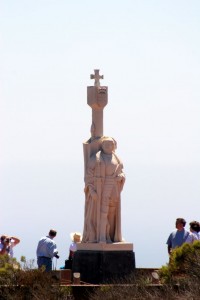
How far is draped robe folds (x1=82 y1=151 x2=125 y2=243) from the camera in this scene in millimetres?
40469

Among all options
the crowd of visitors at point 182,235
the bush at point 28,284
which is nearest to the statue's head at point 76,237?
the crowd of visitors at point 182,235

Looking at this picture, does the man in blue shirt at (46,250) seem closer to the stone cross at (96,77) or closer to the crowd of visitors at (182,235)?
the crowd of visitors at (182,235)

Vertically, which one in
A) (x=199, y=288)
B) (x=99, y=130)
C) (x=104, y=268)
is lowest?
(x=199, y=288)

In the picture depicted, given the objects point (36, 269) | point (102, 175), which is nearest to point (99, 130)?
point (102, 175)

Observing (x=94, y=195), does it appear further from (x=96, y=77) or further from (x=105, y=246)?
(x=96, y=77)

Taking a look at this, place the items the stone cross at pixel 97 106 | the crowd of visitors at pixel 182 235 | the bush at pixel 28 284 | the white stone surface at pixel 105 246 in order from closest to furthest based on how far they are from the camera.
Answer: the bush at pixel 28 284, the crowd of visitors at pixel 182 235, the white stone surface at pixel 105 246, the stone cross at pixel 97 106

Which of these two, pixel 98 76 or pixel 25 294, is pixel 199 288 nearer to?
pixel 25 294

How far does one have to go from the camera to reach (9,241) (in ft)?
127

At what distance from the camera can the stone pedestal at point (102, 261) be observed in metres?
40.0

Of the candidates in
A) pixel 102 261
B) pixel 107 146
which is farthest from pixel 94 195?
pixel 102 261

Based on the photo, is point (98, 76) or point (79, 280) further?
point (98, 76)

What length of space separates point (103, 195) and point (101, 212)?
422 millimetres

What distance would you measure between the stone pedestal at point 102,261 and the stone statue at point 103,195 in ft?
0.94

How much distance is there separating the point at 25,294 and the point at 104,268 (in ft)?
19.3
